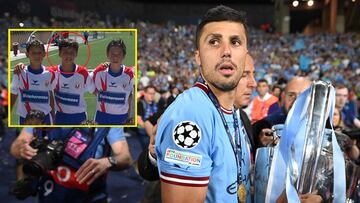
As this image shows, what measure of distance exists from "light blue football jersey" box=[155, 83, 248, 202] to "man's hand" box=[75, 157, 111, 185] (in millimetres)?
1286

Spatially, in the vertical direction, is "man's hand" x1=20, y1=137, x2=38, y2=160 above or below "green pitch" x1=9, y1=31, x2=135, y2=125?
below

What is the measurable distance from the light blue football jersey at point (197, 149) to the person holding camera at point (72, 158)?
132cm

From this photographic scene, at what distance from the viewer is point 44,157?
2521 millimetres

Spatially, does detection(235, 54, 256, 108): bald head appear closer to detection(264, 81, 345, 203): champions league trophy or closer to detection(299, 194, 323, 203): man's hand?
detection(264, 81, 345, 203): champions league trophy

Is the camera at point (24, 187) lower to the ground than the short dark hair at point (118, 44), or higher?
lower

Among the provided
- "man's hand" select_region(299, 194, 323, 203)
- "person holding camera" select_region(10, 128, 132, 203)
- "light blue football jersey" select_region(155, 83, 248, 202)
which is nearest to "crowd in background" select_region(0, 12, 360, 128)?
"person holding camera" select_region(10, 128, 132, 203)

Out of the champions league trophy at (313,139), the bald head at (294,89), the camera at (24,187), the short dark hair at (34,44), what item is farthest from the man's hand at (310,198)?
the camera at (24,187)

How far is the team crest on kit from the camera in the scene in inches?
53.2

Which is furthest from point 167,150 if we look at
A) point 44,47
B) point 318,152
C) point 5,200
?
point 5,200

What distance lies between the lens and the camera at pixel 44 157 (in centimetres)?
249

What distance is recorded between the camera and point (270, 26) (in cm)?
2967

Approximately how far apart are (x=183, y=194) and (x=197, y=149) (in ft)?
0.46

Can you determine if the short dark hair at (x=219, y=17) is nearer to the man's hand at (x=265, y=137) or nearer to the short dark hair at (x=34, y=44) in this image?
the short dark hair at (x=34, y=44)

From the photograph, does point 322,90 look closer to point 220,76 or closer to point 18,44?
point 220,76
